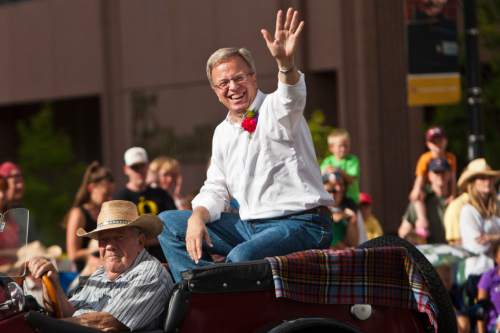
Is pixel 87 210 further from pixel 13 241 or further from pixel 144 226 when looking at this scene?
pixel 13 241

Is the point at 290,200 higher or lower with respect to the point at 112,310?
higher

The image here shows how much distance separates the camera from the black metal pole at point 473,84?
1246 cm

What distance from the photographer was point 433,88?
13.0 m

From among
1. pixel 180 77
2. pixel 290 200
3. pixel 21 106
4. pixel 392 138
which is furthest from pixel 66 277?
pixel 21 106

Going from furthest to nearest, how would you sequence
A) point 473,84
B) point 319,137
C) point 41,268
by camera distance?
Answer: point 319,137 → point 473,84 → point 41,268

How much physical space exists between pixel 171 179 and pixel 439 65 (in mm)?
3224

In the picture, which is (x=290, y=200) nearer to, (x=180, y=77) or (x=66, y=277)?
(x=66, y=277)

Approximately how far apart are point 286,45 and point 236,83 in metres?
0.49

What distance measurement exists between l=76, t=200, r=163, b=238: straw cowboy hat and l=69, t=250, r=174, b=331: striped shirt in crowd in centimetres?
14

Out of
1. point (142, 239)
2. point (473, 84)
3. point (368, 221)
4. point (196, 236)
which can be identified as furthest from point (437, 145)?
point (142, 239)

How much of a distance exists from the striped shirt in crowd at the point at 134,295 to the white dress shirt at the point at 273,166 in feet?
2.34

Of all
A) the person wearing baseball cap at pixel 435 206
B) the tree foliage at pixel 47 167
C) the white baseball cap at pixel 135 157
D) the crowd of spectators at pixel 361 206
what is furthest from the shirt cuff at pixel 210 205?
the tree foliage at pixel 47 167

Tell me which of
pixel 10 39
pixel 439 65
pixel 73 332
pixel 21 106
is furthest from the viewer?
pixel 21 106

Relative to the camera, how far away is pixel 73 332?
535 cm
